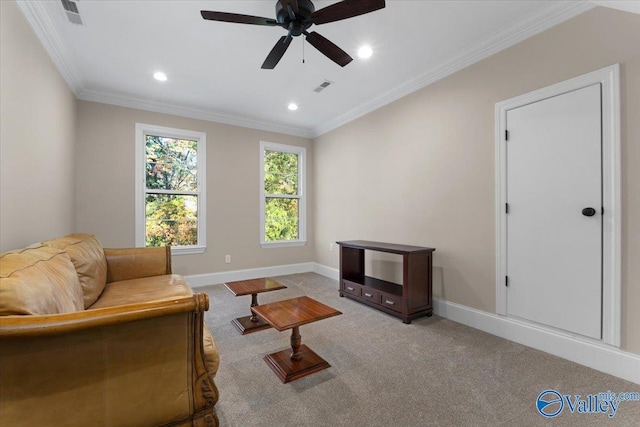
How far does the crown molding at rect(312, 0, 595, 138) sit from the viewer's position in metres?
2.12

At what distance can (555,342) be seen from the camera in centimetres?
220

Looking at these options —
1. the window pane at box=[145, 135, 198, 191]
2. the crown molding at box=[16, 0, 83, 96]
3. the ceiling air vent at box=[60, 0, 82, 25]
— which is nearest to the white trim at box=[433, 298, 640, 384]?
the window pane at box=[145, 135, 198, 191]

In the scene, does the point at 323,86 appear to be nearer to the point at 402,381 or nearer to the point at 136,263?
the point at 136,263

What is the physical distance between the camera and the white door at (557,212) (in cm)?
203

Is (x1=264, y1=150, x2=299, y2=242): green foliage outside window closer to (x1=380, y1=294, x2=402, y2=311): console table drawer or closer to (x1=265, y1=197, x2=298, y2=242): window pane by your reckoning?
(x1=265, y1=197, x2=298, y2=242): window pane

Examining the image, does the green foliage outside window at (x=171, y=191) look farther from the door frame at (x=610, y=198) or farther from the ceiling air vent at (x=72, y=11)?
the door frame at (x=610, y=198)

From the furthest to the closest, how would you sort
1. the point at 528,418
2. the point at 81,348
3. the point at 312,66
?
the point at 312,66
the point at 528,418
the point at 81,348

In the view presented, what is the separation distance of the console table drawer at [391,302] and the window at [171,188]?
2792 millimetres

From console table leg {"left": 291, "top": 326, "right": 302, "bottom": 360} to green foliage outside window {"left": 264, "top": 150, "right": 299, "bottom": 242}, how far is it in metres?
2.99

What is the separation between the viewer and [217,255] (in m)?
4.40

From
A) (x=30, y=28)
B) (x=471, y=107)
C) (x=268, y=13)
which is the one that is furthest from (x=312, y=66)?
(x=30, y=28)

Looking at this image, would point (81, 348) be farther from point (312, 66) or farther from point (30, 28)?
point (312, 66)

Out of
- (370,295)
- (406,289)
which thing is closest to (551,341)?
(406,289)

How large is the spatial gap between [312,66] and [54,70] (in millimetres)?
2524
